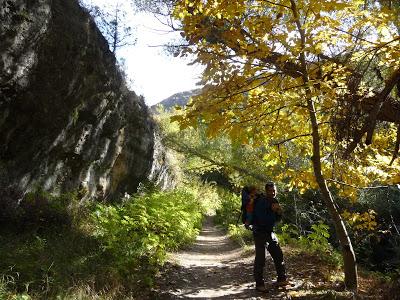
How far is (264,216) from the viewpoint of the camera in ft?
21.6

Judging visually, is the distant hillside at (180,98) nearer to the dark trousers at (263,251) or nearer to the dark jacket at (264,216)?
the dark jacket at (264,216)

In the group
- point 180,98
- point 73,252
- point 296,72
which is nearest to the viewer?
point 296,72

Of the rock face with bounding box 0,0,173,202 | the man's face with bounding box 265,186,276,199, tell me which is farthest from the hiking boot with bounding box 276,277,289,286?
the rock face with bounding box 0,0,173,202

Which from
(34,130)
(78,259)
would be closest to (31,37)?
(34,130)

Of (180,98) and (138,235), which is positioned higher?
(180,98)

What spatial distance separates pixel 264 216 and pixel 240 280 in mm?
1968

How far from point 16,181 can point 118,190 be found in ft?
17.8

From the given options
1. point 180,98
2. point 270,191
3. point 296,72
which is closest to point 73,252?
point 270,191

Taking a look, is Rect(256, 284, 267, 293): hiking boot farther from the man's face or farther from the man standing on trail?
the man's face

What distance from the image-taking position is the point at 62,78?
764 cm

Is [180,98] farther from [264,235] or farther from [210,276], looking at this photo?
[264,235]

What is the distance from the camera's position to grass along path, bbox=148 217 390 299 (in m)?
6.17

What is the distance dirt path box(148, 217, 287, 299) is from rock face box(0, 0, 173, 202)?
3188 millimetres

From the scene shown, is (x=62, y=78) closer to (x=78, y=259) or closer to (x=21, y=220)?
(x=21, y=220)
